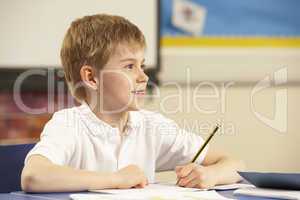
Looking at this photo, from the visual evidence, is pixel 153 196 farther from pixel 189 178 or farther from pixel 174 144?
pixel 174 144

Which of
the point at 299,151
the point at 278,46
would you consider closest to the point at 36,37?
the point at 278,46

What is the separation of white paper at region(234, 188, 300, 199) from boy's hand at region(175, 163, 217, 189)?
0.09 m

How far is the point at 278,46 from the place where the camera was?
117 inches

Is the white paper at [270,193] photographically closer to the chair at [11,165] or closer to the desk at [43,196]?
the desk at [43,196]

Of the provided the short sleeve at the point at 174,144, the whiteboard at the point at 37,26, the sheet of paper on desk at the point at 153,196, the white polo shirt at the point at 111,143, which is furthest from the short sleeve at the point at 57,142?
the whiteboard at the point at 37,26

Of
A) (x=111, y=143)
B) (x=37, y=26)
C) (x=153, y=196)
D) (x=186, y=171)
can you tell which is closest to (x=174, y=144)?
(x=111, y=143)

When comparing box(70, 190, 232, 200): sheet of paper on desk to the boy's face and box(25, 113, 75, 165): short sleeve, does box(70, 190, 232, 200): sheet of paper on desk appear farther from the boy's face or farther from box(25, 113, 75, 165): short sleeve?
the boy's face

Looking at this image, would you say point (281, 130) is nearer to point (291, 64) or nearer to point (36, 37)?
point (291, 64)

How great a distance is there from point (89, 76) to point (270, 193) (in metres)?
0.63

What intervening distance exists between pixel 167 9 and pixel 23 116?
812 millimetres

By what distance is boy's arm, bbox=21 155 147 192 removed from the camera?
1.22 m

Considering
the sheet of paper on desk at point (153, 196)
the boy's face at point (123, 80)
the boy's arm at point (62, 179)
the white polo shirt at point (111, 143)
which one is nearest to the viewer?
the sheet of paper on desk at point (153, 196)

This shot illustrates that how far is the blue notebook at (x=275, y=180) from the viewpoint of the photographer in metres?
1.20

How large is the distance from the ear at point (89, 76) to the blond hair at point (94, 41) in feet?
0.04
